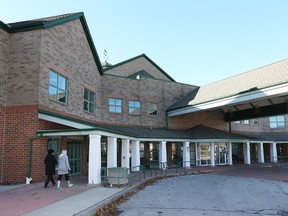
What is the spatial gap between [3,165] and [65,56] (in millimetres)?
6725

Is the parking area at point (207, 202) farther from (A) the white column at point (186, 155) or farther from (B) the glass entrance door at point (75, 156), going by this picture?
(A) the white column at point (186, 155)

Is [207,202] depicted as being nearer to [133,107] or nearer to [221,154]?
[133,107]

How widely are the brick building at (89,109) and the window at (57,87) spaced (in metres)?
0.06

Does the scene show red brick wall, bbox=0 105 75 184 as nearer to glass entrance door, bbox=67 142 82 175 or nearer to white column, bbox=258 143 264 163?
glass entrance door, bbox=67 142 82 175

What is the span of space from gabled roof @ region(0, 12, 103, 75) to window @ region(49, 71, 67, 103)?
242 centimetres

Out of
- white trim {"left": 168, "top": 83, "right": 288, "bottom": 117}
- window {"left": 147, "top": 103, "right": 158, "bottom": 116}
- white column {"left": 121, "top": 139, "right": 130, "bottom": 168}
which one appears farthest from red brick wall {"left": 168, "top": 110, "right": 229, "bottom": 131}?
white column {"left": 121, "top": 139, "right": 130, "bottom": 168}

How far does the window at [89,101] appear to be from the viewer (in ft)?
60.7

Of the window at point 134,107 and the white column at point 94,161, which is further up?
the window at point 134,107

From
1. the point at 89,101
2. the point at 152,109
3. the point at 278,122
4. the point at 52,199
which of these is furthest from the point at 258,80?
the point at 278,122

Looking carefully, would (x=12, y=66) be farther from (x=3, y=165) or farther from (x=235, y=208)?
(x=235, y=208)

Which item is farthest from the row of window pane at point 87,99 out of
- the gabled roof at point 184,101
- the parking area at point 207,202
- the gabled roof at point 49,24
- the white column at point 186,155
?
the parking area at point 207,202

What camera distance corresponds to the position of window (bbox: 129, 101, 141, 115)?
76.3ft

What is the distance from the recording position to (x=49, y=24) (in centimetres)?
1373

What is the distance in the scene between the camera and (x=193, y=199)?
9.72 metres
